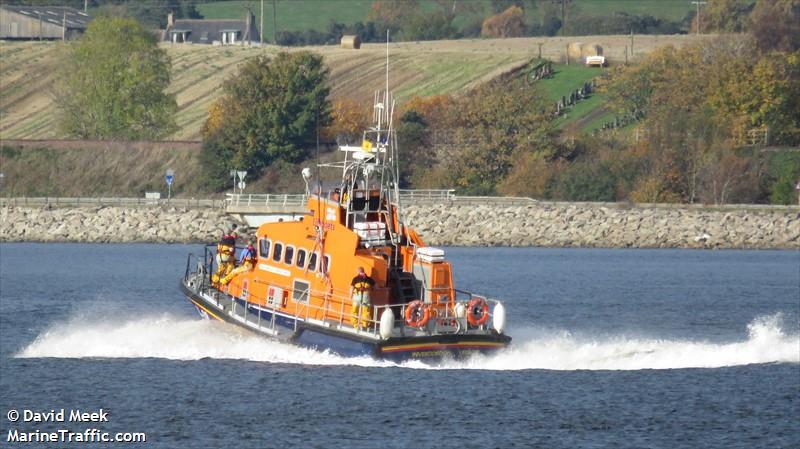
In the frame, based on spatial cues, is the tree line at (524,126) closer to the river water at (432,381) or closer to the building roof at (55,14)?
the river water at (432,381)

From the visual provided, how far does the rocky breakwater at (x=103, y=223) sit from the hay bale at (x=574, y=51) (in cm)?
4341

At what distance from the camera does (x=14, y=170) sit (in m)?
84.9

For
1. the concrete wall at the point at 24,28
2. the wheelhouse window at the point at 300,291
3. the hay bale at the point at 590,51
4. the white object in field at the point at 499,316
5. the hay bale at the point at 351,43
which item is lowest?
the white object in field at the point at 499,316

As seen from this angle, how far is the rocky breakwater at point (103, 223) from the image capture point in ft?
227

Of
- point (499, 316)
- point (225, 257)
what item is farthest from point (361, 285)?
point (225, 257)

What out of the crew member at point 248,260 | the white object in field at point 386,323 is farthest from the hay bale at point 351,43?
the white object in field at point 386,323

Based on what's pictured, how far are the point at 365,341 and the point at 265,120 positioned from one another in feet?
171

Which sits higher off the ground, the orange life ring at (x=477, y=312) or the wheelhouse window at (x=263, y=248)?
the wheelhouse window at (x=263, y=248)

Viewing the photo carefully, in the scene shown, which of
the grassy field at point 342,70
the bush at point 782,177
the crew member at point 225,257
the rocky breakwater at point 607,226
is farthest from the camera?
the grassy field at point 342,70

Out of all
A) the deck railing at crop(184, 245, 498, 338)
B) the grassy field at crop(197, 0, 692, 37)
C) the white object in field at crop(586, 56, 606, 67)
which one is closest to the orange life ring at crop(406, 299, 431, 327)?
the deck railing at crop(184, 245, 498, 338)

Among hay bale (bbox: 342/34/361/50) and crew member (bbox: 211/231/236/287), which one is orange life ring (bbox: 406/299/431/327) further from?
hay bale (bbox: 342/34/361/50)

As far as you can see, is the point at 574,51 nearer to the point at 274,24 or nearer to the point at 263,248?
the point at 274,24

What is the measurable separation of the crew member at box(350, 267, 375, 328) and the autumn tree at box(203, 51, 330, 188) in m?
50.9

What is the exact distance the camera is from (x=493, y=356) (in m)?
29.5
